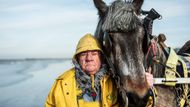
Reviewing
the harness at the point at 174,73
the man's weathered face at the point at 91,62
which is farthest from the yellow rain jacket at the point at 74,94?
the harness at the point at 174,73

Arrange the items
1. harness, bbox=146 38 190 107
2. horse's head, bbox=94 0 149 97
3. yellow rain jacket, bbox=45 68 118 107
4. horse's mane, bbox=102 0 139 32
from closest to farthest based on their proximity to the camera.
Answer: horse's head, bbox=94 0 149 97, horse's mane, bbox=102 0 139 32, yellow rain jacket, bbox=45 68 118 107, harness, bbox=146 38 190 107

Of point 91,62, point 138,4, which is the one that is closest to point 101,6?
point 138,4

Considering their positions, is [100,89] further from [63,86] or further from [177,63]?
[177,63]

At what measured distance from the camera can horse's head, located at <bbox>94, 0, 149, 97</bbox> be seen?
4.18 meters

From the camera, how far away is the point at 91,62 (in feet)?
15.8

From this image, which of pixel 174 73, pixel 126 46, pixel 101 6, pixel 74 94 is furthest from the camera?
pixel 174 73

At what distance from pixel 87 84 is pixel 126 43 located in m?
0.85

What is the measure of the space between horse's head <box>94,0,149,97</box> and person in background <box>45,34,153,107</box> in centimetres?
28

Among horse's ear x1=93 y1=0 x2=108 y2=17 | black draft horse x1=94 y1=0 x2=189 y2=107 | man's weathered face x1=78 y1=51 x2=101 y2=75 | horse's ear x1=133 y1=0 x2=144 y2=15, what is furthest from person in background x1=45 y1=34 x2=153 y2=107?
horse's ear x1=133 y1=0 x2=144 y2=15

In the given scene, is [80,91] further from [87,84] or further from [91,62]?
[91,62]

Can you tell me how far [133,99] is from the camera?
4234mm

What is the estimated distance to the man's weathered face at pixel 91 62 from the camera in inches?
189

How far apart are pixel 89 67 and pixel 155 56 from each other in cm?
91

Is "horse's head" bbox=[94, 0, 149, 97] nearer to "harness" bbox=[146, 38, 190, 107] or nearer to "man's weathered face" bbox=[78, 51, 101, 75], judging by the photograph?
"man's weathered face" bbox=[78, 51, 101, 75]
